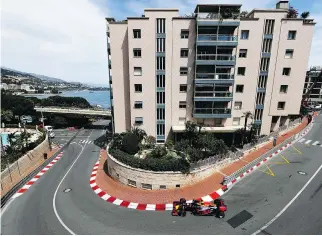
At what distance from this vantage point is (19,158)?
86.5ft

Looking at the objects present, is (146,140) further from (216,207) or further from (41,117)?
(41,117)

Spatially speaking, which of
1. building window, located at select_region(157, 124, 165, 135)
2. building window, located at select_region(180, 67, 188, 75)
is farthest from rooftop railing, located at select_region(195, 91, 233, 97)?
building window, located at select_region(157, 124, 165, 135)

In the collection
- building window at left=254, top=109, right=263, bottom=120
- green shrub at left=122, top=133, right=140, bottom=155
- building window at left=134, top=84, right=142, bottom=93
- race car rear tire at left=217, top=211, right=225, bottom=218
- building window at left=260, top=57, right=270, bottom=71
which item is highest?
building window at left=260, top=57, right=270, bottom=71

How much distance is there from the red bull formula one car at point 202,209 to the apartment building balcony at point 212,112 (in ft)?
55.8

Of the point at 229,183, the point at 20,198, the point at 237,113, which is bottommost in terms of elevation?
the point at 20,198

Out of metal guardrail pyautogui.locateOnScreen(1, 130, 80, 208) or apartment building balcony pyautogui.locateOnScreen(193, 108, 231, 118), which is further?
apartment building balcony pyautogui.locateOnScreen(193, 108, 231, 118)

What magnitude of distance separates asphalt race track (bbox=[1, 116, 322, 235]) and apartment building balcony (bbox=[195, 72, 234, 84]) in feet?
45.4

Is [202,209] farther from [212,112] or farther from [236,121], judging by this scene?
[236,121]

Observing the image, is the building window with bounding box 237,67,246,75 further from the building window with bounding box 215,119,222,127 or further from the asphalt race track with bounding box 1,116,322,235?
the asphalt race track with bounding box 1,116,322,235

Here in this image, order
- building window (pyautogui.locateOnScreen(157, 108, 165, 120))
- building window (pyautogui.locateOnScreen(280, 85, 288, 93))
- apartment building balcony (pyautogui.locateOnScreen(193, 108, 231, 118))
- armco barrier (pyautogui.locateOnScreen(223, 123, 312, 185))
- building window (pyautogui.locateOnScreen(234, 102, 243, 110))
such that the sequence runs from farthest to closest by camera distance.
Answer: building window (pyautogui.locateOnScreen(234, 102, 243, 110)) < building window (pyautogui.locateOnScreen(280, 85, 288, 93)) < building window (pyautogui.locateOnScreen(157, 108, 165, 120)) < apartment building balcony (pyautogui.locateOnScreen(193, 108, 231, 118)) < armco barrier (pyautogui.locateOnScreen(223, 123, 312, 185))

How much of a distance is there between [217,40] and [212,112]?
11355 millimetres

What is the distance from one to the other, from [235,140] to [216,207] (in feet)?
66.0

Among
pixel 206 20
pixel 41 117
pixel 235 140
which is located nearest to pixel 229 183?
pixel 235 140

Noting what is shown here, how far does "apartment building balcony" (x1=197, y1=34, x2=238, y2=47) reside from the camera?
92.1 ft
